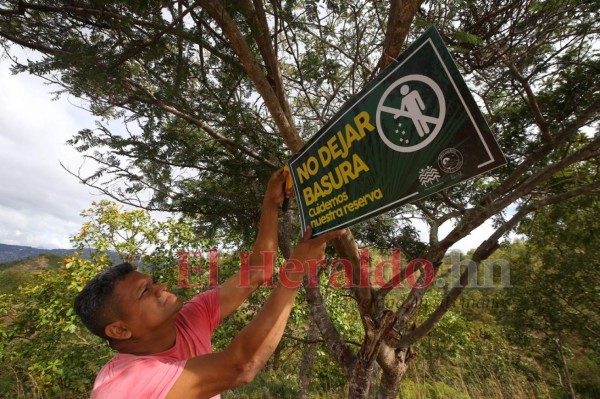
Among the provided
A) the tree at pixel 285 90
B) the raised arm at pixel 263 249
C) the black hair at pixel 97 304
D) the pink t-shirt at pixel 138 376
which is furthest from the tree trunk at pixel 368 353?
the black hair at pixel 97 304

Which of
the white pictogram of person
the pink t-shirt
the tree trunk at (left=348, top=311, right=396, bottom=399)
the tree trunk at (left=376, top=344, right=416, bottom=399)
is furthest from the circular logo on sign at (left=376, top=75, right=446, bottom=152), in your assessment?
the tree trunk at (left=376, top=344, right=416, bottom=399)

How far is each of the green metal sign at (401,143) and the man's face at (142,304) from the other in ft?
2.57

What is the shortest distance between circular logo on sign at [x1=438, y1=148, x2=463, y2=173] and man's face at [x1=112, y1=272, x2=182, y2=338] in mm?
1288

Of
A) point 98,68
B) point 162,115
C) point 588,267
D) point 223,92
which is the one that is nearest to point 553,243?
point 588,267

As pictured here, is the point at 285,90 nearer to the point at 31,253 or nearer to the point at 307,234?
the point at 307,234

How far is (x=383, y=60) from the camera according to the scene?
2.08 metres

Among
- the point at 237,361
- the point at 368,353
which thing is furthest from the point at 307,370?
the point at 237,361

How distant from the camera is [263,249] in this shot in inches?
63.9

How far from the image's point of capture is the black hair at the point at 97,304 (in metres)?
1.25

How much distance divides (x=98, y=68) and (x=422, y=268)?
10.5 feet

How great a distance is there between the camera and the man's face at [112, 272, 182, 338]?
1.27m

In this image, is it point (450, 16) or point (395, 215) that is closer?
point (450, 16)

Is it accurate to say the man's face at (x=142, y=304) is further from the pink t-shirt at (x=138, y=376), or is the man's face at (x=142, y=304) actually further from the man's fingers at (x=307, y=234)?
the man's fingers at (x=307, y=234)

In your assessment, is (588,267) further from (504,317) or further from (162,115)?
(162,115)
